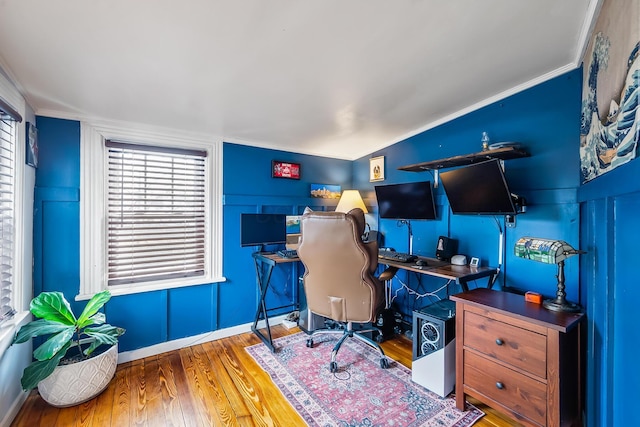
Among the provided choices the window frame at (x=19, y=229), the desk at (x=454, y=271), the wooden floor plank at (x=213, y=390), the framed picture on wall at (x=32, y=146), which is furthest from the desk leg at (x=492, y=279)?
the framed picture on wall at (x=32, y=146)

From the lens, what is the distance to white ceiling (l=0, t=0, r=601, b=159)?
1174 millimetres

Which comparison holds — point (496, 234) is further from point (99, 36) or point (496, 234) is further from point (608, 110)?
point (99, 36)

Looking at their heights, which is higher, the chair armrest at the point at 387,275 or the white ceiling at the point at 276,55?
the white ceiling at the point at 276,55

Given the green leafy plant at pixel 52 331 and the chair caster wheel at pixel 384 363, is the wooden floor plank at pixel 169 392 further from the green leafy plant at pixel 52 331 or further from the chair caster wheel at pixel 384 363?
the chair caster wheel at pixel 384 363

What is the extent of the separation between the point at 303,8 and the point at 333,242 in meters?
1.43

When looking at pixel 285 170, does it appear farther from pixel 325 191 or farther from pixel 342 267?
pixel 342 267

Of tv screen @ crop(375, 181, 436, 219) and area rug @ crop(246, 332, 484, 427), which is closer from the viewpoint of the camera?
area rug @ crop(246, 332, 484, 427)

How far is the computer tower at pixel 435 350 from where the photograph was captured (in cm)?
183

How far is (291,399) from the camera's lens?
181cm

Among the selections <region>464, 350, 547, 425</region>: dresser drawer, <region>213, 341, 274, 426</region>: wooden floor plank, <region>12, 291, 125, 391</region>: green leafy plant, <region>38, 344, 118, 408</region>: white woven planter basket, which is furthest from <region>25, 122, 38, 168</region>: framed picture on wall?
<region>464, 350, 547, 425</region>: dresser drawer

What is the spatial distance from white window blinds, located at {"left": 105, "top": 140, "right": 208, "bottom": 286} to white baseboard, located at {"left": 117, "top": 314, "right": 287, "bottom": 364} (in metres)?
0.61

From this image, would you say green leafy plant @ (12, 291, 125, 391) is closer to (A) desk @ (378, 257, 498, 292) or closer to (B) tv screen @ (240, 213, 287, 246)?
(B) tv screen @ (240, 213, 287, 246)

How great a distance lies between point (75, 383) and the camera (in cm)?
173

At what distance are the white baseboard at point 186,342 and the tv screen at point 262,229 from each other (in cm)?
94
